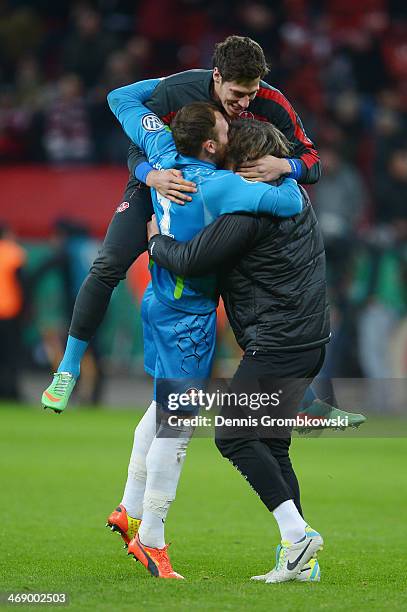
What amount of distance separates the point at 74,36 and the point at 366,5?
4.67 meters

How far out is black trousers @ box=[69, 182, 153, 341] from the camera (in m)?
6.18

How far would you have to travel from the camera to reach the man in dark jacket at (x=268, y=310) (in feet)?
18.3

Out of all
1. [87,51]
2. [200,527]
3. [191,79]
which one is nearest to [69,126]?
[87,51]

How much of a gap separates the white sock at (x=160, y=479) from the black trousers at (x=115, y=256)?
0.78m

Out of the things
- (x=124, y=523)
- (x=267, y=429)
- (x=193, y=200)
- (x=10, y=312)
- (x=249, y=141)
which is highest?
(x=249, y=141)

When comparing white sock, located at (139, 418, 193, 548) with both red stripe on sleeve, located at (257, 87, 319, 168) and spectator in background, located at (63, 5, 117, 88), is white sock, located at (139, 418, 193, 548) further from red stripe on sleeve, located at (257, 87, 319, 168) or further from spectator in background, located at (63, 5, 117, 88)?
spectator in background, located at (63, 5, 117, 88)

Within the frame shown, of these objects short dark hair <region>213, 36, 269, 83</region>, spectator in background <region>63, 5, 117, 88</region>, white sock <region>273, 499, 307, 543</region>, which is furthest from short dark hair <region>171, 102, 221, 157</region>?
spectator in background <region>63, 5, 117, 88</region>

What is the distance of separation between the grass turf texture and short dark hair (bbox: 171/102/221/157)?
1.99 m

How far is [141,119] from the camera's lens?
614 cm

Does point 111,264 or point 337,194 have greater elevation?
point 111,264

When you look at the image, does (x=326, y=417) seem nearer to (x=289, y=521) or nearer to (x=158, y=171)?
(x=289, y=521)

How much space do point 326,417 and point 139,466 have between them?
0.97 m

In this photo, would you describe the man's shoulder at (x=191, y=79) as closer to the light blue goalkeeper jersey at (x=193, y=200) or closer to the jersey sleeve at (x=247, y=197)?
the light blue goalkeeper jersey at (x=193, y=200)

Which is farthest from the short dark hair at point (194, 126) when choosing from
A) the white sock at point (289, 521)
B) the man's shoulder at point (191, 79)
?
the white sock at point (289, 521)
